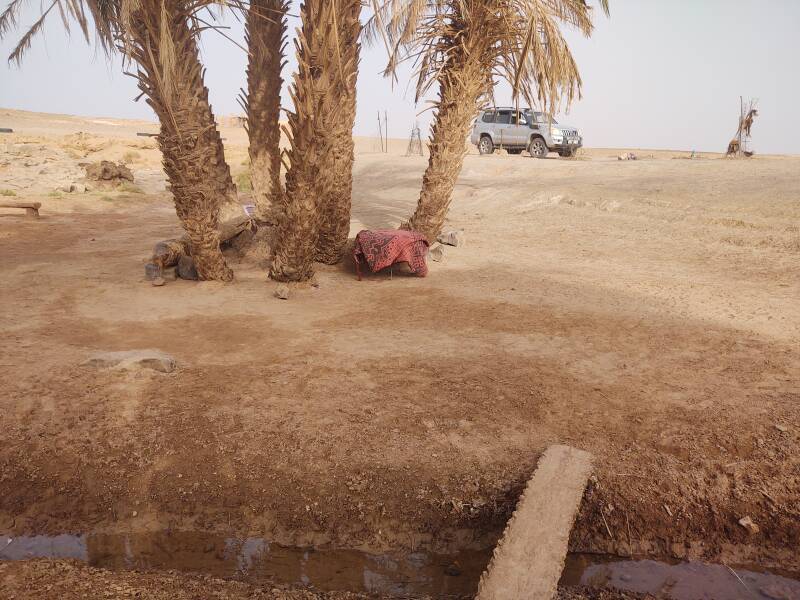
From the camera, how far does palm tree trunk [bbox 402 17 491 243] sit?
8344mm

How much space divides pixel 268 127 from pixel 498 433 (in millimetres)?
7888

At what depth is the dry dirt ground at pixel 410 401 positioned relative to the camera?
3137 millimetres

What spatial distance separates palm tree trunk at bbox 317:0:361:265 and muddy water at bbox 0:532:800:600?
4785 millimetres

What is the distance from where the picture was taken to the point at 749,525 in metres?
3.07

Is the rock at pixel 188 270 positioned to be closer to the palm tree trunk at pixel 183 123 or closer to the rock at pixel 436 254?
the palm tree trunk at pixel 183 123

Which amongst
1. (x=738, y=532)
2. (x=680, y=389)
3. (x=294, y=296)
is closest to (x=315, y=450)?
(x=738, y=532)

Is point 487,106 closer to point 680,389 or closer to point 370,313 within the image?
point 370,313

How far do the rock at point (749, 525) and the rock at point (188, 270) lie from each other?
21.0ft

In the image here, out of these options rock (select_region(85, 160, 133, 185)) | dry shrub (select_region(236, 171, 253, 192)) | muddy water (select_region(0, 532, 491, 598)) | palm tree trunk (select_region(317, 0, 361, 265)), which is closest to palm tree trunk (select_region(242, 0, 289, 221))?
palm tree trunk (select_region(317, 0, 361, 265))

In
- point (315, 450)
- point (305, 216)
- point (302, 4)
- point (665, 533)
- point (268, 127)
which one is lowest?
point (665, 533)

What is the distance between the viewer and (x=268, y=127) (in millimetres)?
10023

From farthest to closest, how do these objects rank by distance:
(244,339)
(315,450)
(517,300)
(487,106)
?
(487,106), (517,300), (244,339), (315,450)

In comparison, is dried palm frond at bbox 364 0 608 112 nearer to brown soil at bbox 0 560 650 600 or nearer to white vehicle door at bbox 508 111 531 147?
brown soil at bbox 0 560 650 600

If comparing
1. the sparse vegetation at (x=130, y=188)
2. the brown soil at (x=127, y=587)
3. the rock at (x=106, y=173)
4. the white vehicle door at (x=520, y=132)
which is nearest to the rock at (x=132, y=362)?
the brown soil at (x=127, y=587)
